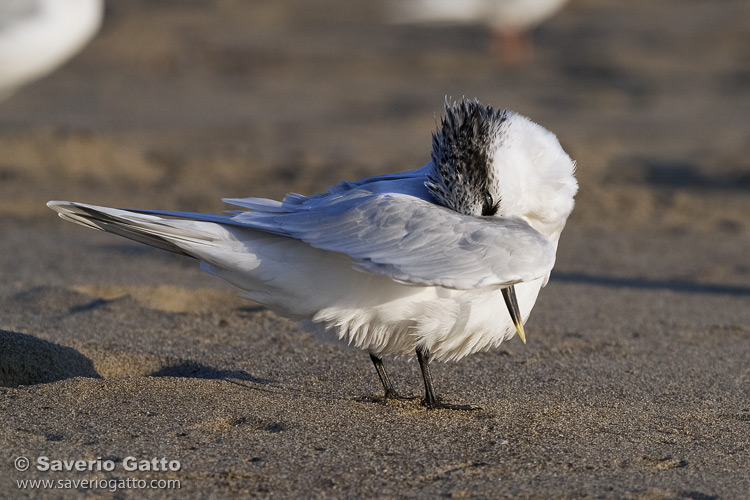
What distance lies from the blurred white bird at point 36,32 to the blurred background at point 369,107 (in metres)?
1.06

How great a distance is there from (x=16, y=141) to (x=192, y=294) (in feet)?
15.8

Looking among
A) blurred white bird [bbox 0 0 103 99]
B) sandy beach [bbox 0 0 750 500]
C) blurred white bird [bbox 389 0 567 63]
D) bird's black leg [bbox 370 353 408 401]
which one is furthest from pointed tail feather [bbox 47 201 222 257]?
blurred white bird [bbox 389 0 567 63]

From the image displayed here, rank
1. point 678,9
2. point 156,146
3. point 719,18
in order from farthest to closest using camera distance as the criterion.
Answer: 1. point 678,9
2. point 719,18
3. point 156,146

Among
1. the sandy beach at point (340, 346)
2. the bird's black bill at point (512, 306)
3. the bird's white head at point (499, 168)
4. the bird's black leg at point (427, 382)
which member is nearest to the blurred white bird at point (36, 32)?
the sandy beach at point (340, 346)

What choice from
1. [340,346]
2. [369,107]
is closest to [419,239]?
[340,346]

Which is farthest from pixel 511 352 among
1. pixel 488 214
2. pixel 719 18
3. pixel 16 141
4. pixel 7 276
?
pixel 719 18

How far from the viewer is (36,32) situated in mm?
7941

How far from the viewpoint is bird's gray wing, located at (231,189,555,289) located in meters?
3.26

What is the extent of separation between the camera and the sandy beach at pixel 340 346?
3.14 meters

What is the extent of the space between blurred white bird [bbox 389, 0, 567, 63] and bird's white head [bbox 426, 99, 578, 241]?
1259cm

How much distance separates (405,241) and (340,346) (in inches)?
52.3

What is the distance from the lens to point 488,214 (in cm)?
362

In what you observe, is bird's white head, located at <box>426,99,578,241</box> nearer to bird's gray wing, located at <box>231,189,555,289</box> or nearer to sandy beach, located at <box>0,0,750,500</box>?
bird's gray wing, located at <box>231,189,555,289</box>

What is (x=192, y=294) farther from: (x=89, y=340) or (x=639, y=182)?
(x=639, y=182)
